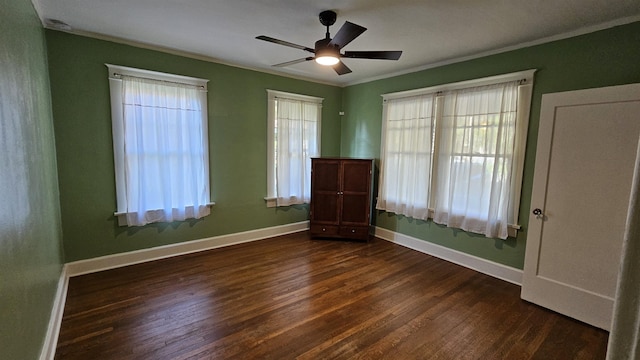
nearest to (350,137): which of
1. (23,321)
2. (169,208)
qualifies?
(169,208)

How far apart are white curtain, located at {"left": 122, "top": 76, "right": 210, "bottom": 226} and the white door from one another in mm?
4022

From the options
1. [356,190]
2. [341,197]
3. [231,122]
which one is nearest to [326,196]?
[341,197]

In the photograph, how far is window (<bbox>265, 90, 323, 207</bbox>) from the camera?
4.61m

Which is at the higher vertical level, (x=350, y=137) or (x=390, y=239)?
(x=350, y=137)

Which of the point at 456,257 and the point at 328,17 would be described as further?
the point at 456,257

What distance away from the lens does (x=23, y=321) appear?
147cm

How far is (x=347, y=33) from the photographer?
2.30 m

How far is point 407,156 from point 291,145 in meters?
1.90

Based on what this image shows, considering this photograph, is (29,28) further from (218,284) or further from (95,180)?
(218,284)

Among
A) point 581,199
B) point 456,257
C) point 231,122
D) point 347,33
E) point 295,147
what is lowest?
point 456,257

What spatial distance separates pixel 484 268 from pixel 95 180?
15.8 feet

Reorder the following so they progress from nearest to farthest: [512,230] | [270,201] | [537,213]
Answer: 1. [537,213]
2. [512,230]
3. [270,201]

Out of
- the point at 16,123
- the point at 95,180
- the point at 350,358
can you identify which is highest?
the point at 16,123

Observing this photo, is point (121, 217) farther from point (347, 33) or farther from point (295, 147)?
point (347, 33)
